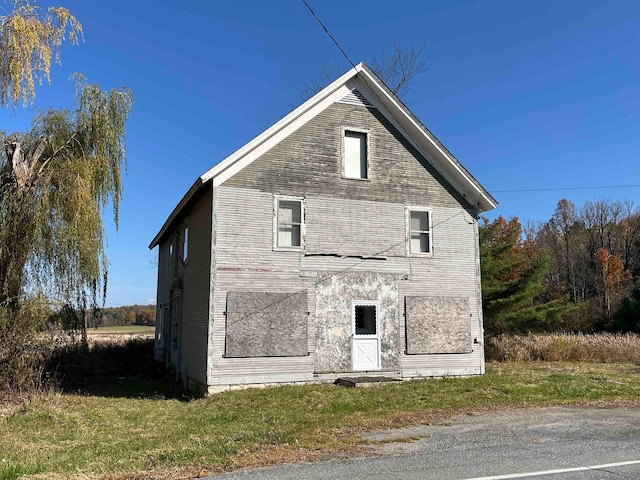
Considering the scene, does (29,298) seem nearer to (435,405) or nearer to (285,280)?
(285,280)

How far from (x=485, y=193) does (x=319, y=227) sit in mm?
5544

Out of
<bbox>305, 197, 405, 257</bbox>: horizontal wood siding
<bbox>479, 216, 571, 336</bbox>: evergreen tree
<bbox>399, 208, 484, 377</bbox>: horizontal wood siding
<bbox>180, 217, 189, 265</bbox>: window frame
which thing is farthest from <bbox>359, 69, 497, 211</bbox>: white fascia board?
<bbox>479, 216, 571, 336</bbox>: evergreen tree

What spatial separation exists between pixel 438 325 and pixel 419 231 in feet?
9.61

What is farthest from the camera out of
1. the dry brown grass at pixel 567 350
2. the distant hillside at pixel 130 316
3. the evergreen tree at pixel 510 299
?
the distant hillside at pixel 130 316

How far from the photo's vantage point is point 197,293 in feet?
51.3

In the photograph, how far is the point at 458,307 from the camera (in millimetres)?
16344

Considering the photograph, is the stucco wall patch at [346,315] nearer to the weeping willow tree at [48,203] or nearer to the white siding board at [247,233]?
the white siding board at [247,233]

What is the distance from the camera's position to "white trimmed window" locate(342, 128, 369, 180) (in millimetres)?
16016

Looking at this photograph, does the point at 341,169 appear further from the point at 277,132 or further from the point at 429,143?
the point at 429,143

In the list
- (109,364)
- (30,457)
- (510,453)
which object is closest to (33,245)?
(30,457)

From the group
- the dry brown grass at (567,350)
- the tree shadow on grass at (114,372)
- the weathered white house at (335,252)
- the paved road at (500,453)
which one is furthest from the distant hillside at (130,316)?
the paved road at (500,453)

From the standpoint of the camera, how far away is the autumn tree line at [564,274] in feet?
88.3

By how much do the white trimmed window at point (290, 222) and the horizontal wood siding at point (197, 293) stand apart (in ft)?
6.37

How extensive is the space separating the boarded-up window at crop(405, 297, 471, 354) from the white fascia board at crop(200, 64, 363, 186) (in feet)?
20.0
